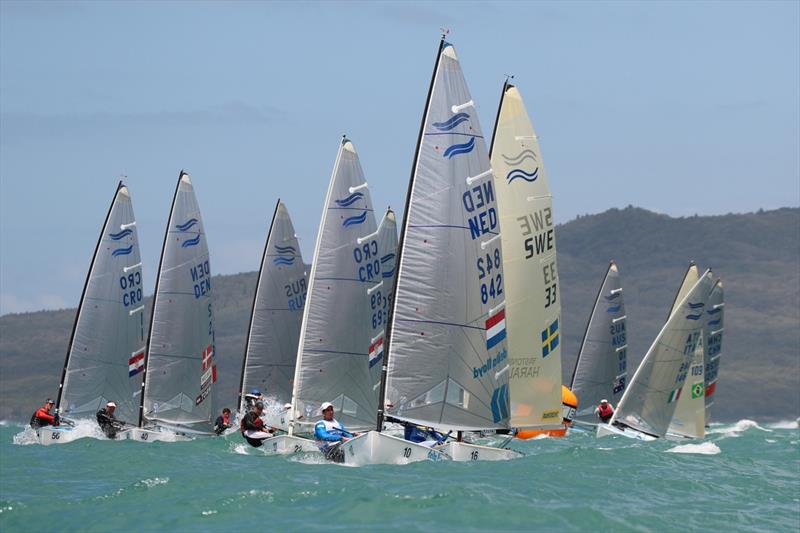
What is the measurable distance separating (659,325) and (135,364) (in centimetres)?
11506

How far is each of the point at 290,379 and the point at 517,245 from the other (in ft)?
44.7

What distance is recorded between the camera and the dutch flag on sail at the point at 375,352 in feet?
114

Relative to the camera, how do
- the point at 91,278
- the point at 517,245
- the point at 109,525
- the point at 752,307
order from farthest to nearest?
the point at 752,307 < the point at 91,278 < the point at 517,245 < the point at 109,525

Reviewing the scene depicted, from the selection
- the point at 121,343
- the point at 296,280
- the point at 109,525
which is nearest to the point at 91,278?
the point at 121,343

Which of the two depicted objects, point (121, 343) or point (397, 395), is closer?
point (397, 395)

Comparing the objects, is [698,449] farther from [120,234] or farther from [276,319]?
[120,234]

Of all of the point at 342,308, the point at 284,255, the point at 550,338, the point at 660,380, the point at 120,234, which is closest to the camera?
the point at 550,338

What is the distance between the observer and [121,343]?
132 feet

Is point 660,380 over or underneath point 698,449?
over

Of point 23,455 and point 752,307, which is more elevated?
point 752,307

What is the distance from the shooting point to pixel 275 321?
42.5m

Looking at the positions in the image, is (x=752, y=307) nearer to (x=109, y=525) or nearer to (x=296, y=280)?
(x=296, y=280)

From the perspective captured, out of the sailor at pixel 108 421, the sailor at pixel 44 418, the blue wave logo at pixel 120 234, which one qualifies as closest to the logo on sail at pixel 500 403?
the sailor at pixel 108 421

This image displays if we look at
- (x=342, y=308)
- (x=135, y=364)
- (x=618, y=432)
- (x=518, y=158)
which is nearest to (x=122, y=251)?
(x=135, y=364)
